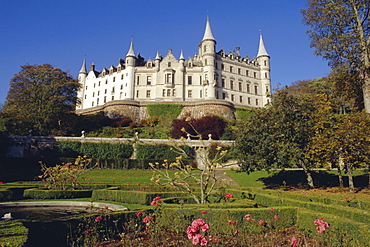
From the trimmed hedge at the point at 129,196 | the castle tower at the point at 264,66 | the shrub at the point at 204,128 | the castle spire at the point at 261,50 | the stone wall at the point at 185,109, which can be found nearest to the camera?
the trimmed hedge at the point at 129,196

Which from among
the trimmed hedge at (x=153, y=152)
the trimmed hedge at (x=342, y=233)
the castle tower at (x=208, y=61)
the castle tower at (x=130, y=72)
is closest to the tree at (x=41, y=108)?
the trimmed hedge at (x=153, y=152)

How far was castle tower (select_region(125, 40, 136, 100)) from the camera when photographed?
60906 mm

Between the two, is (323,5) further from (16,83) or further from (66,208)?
(16,83)

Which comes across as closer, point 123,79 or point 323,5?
point 323,5

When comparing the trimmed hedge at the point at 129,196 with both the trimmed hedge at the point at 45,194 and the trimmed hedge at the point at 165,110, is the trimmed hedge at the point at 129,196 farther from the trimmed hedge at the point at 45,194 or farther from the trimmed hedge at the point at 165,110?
the trimmed hedge at the point at 165,110

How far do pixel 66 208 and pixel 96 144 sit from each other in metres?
24.0

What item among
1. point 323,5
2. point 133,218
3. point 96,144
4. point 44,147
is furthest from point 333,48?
point 44,147

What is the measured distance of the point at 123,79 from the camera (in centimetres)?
6388

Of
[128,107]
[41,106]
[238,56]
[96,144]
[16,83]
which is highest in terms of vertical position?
[238,56]

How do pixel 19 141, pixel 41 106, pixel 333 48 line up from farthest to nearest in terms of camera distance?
pixel 41 106 < pixel 19 141 < pixel 333 48

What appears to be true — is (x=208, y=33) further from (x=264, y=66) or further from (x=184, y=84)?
(x=264, y=66)

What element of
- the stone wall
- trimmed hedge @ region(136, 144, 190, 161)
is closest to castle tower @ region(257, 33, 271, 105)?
the stone wall

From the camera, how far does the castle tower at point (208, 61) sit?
60562 mm

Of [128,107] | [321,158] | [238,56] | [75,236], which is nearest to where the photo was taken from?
[75,236]
